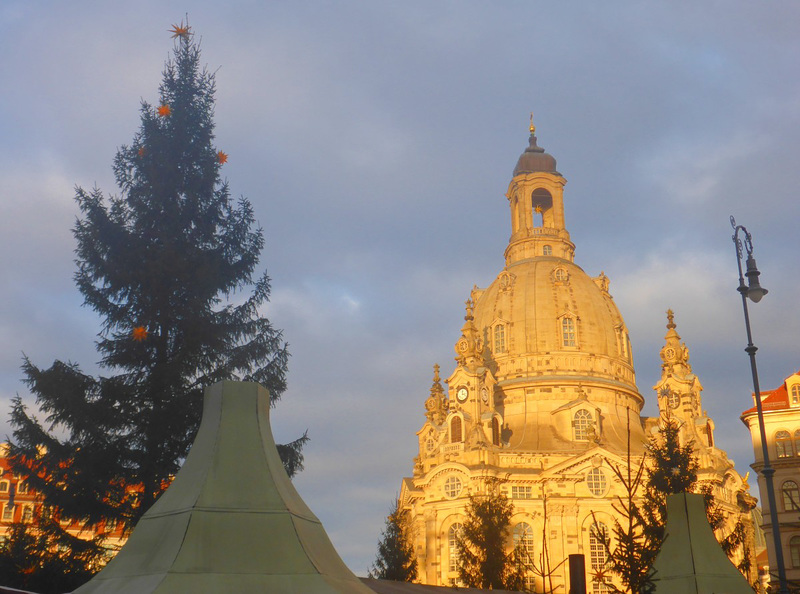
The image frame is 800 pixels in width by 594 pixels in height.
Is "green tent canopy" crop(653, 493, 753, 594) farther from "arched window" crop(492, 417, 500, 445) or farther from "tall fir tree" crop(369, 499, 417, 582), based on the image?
"arched window" crop(492, 417, 500, 445)

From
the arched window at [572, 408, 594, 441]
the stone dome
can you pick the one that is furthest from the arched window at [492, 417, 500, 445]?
the arched window at [572, 408, 594, 441]

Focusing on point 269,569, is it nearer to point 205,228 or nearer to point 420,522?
point 205,228

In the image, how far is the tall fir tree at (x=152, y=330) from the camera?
846 inches

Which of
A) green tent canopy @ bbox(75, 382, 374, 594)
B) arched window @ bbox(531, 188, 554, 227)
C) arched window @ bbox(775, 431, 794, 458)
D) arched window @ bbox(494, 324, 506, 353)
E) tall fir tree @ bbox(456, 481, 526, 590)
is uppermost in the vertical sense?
arched window @ bbox(531, 188, 554, 227)

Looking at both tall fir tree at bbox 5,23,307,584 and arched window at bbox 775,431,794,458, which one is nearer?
tall fir tree at bbox 5,23,307,584

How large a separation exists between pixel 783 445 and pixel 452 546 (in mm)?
26316

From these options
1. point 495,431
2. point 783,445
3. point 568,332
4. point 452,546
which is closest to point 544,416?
point 495,431

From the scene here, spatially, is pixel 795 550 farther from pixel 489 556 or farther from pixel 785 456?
pixel 489 556

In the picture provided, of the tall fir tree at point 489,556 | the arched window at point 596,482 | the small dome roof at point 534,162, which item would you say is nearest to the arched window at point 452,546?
the arched window at point 596,482

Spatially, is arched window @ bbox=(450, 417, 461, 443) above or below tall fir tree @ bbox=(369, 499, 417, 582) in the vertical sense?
above

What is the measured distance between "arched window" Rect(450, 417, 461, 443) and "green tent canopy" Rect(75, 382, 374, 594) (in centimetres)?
6418

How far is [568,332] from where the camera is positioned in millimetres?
80438

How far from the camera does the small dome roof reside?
94.3 metres

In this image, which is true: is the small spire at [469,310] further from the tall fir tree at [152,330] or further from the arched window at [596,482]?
the tall fir tree at [152,330]
